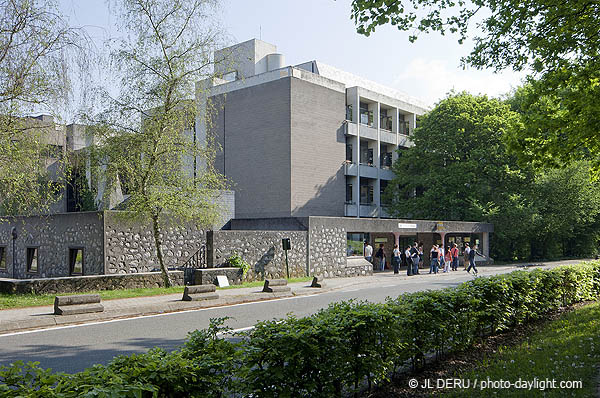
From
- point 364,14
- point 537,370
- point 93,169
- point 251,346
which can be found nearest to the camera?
point 251,346

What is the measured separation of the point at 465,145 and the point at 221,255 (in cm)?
2745

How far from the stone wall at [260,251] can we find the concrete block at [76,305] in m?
8.32

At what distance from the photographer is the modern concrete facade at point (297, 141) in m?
36.0

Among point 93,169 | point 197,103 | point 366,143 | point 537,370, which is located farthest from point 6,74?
point 366,143

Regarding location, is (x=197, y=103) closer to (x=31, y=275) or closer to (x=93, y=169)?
(x=93, y=169)

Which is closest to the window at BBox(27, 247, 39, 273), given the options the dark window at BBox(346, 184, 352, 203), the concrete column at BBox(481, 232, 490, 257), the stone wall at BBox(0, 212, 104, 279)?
the stone wall at BBox(0, 212, 104, 279)

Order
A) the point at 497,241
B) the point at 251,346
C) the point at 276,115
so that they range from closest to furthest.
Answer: the point at 251,346, the point at 276,115, the point at 497,241

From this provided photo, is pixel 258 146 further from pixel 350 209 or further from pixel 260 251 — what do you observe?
pixel 260 251

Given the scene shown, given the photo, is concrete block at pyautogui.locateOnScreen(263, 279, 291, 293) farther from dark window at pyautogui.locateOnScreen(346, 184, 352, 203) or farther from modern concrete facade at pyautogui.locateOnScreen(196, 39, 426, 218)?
dark window at pyautogui.locateOnScreen(346, 184, 352, 203)

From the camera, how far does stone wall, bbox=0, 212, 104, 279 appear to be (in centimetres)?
1994

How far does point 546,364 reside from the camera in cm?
693

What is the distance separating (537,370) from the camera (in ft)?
21.8

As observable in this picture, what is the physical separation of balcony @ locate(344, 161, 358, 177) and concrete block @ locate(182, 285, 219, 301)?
83.5ft

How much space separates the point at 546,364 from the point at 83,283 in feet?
47.6
